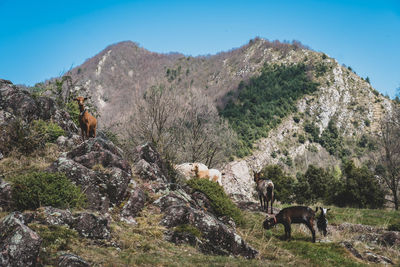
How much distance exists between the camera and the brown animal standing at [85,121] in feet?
39.2

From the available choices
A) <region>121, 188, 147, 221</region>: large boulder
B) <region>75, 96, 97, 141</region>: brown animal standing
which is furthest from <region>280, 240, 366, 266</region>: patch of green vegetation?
<region>75, 96, 97, 141</region>: brown animal standing

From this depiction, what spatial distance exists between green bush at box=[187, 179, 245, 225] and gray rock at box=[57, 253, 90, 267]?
7599 millimetres

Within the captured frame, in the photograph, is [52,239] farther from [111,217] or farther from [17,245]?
[111,217]

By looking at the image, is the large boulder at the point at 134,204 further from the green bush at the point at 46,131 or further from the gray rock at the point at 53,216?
the green bush at the point at 46,131

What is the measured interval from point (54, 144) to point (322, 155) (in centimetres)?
10068

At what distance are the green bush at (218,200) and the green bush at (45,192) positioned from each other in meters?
5.69

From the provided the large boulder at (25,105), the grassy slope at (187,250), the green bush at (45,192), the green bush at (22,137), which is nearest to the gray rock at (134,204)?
the grassy slope at (187,250)

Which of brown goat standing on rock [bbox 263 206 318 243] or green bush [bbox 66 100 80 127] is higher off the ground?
green bush [bbox 66 100 80 127]

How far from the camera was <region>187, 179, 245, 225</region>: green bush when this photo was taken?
12.4 m

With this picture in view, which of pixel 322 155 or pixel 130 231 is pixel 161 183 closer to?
pixel 130 231

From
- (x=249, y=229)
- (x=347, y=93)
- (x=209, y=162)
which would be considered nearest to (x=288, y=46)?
(x=347, y=93)

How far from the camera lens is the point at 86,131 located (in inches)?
476

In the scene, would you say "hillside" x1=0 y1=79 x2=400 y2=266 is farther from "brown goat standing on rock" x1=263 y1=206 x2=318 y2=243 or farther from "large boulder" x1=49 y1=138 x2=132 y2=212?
"brown goat standing on rock" x1=263 y1=206 x2=318 y2=243

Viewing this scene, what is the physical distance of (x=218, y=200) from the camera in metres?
12.6
